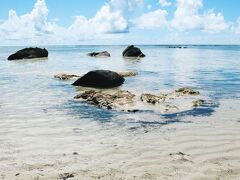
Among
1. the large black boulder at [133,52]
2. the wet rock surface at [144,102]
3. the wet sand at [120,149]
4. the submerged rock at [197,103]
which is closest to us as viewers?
the wet sand at [120,149]

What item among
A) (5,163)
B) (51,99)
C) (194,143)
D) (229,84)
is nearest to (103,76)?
(51,99)

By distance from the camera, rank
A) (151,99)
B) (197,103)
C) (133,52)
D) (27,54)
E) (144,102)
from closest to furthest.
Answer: (197,103) → (144,102) → (151,99) → (27,54) → (133,52)

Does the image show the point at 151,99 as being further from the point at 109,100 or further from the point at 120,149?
the point at 120,149

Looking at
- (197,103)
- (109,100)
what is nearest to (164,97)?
(197,103)

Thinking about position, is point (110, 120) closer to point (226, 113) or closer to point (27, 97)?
point (226, 113)

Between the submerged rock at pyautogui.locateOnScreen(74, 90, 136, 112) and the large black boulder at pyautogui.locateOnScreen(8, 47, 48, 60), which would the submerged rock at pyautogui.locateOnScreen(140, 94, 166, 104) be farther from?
the large black boulder at pyautogui.locateOnScreen(8, 47, 48, 60)

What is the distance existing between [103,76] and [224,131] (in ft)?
36.1

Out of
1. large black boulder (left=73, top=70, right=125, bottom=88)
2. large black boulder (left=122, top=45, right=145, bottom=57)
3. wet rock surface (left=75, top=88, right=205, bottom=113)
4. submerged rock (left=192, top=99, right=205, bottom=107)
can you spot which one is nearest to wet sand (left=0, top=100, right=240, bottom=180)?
wet rock surface (left=75, top=88, right=205, bottom=113)

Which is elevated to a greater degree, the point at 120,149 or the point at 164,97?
the point at 164,97

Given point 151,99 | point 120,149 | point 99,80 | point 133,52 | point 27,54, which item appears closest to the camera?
point 120,149

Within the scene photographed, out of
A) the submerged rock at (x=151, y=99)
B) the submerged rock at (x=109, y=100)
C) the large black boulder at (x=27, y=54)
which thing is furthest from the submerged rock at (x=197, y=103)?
the large black boulder at (x=27, y=54)

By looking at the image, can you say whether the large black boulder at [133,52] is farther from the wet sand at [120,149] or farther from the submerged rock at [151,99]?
the wet sand at [120,149]

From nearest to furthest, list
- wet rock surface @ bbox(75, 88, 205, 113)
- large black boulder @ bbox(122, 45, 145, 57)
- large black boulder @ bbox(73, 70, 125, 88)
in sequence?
1. wet rock surface @ bbox(75, 88, 205, 113)
2. large black boulder @ bbox(73, 70, 125, 88)
3. large black boulder @ bbox(122, 45, 145, 57)

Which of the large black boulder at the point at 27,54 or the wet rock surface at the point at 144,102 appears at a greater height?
the large black boulder at the point at 27,54
